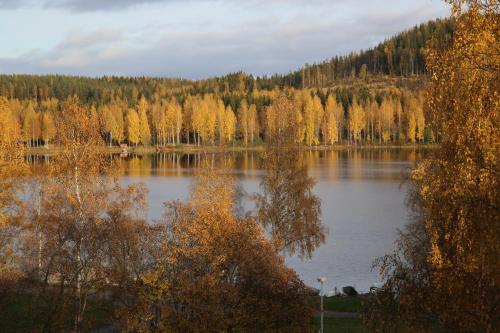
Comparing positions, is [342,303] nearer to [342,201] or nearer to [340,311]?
[340,311]

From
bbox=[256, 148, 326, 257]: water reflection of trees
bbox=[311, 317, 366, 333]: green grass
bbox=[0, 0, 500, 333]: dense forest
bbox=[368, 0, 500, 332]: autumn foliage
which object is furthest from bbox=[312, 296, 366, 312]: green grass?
bbox=[368, 0, 500, 332]: autumn foliage

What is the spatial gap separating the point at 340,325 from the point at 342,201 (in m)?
34.1

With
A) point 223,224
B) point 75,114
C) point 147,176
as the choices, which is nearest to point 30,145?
point 147,176

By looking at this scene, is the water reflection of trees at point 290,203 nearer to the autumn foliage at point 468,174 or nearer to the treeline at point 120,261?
the treeline at point 120,261

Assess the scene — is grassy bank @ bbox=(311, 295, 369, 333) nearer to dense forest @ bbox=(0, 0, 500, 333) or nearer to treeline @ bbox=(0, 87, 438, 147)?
dense forest @ bbox=(0, 0, 500, 333)

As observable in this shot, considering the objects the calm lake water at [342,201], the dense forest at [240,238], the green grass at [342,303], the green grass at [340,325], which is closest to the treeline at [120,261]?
the dense forest at [240,238]

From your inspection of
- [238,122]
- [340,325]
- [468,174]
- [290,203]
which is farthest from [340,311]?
[238,122]

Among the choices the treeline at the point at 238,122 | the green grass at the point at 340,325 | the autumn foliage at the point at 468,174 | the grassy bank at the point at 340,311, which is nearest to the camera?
the autumn foliage at the point at 468,174

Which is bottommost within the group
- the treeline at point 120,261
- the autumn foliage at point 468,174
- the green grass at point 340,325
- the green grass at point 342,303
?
the green grass at point 342,303

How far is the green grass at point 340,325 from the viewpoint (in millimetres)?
21703

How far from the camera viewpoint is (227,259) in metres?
18.5

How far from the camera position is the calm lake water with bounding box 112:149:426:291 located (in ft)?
115

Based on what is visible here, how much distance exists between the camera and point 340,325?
74.9 ft

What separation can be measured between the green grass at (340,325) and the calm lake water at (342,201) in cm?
732
